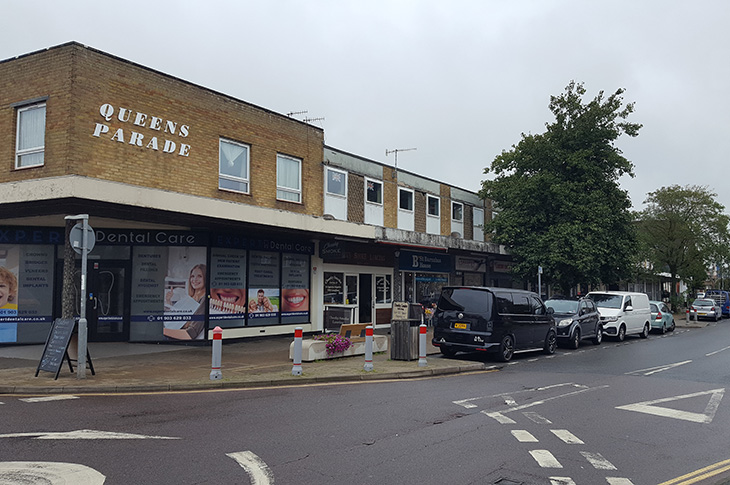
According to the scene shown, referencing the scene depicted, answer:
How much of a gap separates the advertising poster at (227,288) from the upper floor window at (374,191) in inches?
272

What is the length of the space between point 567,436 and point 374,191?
17.4 metres

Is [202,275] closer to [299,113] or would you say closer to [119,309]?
[119,309]

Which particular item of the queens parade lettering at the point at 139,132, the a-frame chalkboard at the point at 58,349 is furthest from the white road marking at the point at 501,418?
the queens parade lettering at the point at 139,132

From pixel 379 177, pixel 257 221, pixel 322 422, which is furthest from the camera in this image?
pixel 379 177

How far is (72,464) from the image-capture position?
5.81 meters

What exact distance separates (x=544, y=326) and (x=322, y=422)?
10633 millimetres

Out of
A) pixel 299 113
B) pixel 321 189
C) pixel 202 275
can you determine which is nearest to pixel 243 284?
pixel 202 275

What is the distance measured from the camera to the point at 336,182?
2191cm

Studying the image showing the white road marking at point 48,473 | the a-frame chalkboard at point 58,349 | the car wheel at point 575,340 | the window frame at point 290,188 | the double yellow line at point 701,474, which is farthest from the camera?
the car wheel at point 575,340

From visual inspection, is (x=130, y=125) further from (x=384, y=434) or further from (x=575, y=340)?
(x=575, y=340)

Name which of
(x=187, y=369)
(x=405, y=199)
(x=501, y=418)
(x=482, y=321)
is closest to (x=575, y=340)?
(x=482, y=321)

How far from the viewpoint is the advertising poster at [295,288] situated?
19609 millimetres

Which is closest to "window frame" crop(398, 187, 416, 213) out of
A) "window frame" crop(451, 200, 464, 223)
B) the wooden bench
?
"window frame" crop(451, 200, 464, 223)

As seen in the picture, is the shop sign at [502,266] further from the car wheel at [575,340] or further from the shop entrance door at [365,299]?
the car wheel at [575,340]
